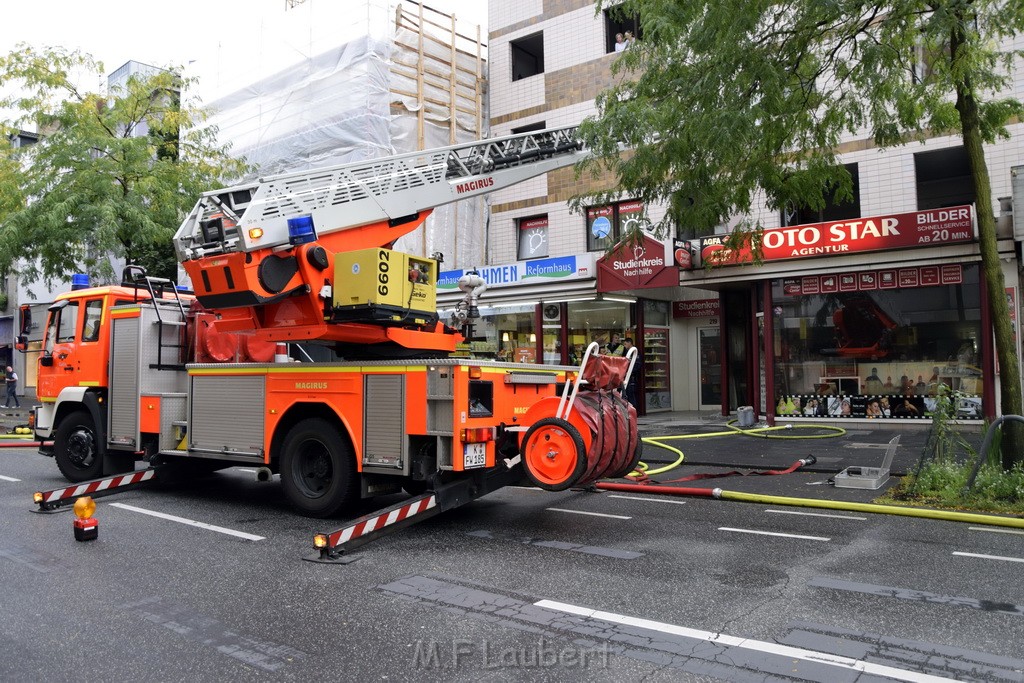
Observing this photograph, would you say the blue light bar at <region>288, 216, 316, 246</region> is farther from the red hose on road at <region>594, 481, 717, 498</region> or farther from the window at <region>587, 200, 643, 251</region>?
the window at <region>587, 200, 643, 251</region>

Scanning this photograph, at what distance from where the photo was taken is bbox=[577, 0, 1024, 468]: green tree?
8.59m

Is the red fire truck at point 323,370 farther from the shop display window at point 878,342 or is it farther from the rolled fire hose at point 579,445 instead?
the shop display window at point 878,342

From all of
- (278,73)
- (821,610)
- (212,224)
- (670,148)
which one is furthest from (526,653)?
(278,73)

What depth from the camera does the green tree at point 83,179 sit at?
Answer: 51.9ft

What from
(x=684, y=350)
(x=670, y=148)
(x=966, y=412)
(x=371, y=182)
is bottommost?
(x=966, y=412)

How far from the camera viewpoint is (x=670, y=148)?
999 cm

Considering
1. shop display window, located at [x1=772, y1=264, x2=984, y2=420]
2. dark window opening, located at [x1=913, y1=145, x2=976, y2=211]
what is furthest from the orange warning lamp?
dark window opening, located at [x1=913, y1=145, x2=976, y2=211]

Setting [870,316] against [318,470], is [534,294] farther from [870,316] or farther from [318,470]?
[318,470]

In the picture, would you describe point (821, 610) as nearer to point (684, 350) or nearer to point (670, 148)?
point (670, 148)

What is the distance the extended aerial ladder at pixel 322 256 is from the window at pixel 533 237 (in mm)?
12776

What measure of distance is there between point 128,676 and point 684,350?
18216 mm

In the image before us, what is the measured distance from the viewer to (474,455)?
23.6ft

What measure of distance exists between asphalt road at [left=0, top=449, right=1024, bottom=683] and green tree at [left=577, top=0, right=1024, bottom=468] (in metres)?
3.86

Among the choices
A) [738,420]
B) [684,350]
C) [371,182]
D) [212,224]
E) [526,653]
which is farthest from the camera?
[684,350]
